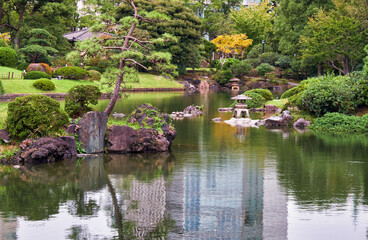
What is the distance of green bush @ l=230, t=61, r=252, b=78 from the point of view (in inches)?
3054

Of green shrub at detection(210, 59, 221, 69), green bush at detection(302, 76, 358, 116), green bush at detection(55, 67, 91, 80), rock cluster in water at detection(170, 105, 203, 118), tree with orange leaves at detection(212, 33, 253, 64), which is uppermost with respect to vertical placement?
tree with orange leaves at detection(212, 33, 253, 64)

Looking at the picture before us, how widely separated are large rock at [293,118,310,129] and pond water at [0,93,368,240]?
6937 mm

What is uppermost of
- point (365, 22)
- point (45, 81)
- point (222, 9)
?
point (222, 9)

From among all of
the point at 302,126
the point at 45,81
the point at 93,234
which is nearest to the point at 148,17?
the point at 302,126

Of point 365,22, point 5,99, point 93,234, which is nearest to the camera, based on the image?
point 93,234

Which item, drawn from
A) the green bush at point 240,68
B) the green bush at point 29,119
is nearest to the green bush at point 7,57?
the green bush at point 240,68

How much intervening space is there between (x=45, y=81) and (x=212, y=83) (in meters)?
36.6

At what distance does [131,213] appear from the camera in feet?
36.8

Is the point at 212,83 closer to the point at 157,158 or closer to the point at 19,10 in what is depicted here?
the point at 19,10

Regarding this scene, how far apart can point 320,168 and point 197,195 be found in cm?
561

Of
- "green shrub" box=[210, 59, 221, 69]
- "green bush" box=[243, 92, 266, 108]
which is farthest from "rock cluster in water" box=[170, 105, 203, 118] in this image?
"green shrub" box=[210, 59, 221, 69]

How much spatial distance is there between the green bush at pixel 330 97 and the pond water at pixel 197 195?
7.15 meters

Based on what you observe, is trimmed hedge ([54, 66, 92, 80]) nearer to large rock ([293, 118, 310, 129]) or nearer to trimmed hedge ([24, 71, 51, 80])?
trimmed hedge ([24, 71, 51, 80])

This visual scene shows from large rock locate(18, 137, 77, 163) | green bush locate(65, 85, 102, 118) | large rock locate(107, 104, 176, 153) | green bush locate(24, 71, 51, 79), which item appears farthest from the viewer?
green bush locate(24, 71, 51, 79)
